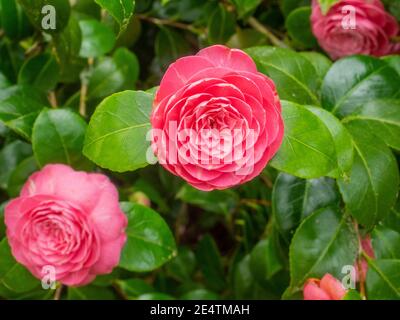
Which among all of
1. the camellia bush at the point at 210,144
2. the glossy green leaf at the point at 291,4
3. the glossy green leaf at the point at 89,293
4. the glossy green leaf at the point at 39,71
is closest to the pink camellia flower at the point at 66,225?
the camellia bush at the point at 210,144

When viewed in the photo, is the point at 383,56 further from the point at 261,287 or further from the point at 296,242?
the point at 261,287

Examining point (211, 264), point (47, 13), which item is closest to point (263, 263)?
point (211, 264)

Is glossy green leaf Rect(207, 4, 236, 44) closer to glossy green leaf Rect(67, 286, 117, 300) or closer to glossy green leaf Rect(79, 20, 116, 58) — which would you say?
glossy green leaf Rect(79, 20, 116, 58)

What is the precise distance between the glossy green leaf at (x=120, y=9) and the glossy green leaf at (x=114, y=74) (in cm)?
47

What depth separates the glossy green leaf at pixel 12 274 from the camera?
97cm

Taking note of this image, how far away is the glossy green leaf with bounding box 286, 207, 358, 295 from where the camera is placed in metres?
0.93

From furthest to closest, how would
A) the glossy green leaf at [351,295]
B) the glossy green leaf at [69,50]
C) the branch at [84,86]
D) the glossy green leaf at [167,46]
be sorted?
the glossy green leaf at [167,46], the branch at [84,86], the glossy green leaf at [69,50], the glossy green leaf at [351,295]

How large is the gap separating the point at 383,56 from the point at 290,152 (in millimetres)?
382

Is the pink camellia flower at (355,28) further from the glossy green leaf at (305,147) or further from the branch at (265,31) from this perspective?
the glossy green leaf at (305,147)

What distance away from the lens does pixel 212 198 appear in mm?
1366

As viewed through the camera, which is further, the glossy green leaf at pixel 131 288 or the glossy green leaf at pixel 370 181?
the glossy green leaf at pixel 131 288

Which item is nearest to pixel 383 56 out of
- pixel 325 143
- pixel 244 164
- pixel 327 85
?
pixel 327 85

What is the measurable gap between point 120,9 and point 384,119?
40 cm
